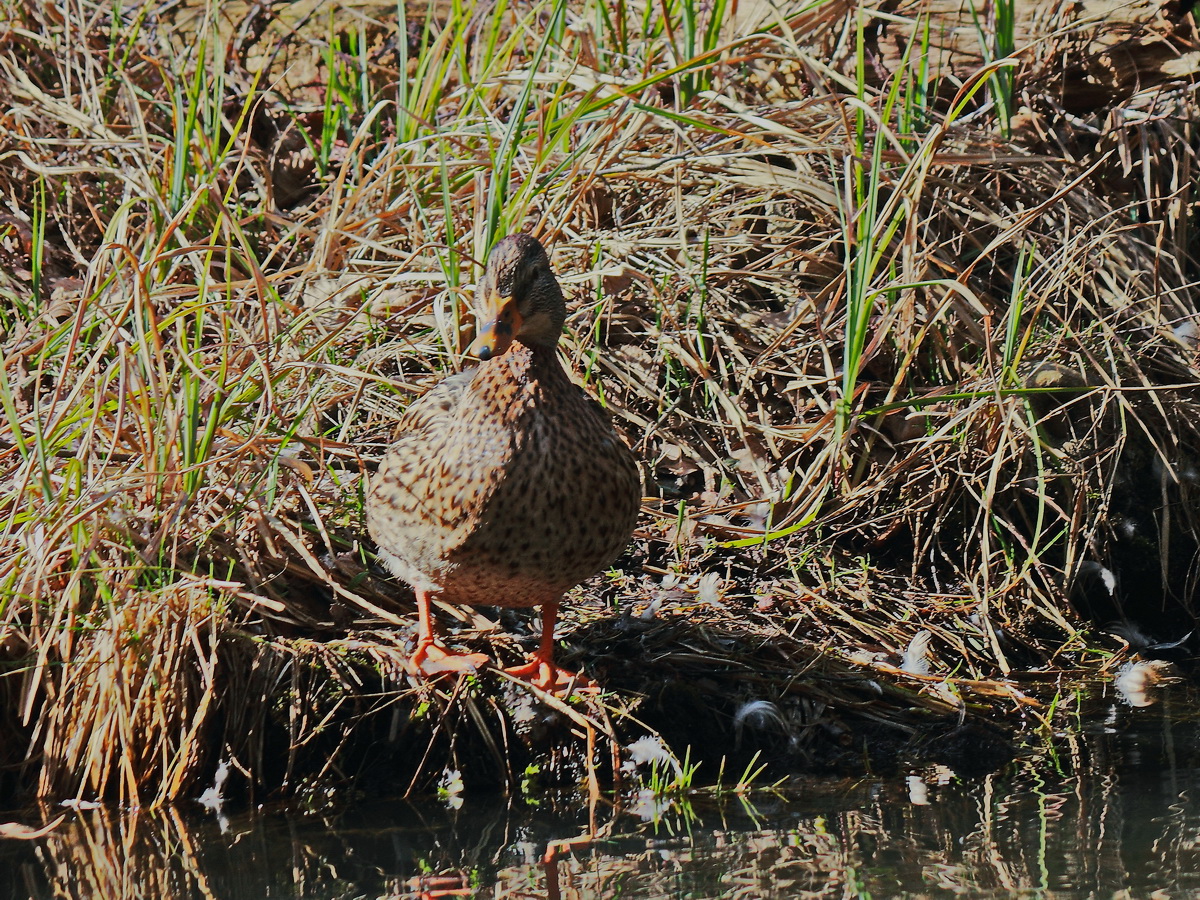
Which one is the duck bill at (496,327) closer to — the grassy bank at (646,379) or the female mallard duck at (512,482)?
the female mallard duck at (512,482)

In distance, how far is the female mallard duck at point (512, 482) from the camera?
Result: 10.5ft

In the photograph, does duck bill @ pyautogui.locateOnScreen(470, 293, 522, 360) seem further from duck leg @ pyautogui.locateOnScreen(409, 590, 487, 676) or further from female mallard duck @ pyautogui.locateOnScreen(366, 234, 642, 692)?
duck leg @ pyautogui.locateOnScreen(409, 590, 487, 676)

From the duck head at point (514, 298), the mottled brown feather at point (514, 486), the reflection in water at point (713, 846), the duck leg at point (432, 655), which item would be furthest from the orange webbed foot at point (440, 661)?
the duck head at point (514, 298)

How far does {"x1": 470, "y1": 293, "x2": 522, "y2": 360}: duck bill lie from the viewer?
321cm

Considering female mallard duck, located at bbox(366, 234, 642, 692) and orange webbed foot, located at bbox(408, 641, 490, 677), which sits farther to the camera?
orange webbed foot, located at bbox(408, 641, 490, 677)

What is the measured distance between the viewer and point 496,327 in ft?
10.7

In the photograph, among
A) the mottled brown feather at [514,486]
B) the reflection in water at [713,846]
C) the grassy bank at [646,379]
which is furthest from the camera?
the grassy bank at [646,379]

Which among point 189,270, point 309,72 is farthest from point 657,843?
point 309,72

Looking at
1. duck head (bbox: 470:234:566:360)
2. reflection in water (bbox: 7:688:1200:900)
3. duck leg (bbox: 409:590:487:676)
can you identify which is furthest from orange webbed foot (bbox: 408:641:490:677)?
duck head (bbox: 470:234:566:360)

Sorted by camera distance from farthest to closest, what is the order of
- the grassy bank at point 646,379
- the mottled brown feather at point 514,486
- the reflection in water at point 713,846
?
the grassy bank at point 646,379 → the mottled brown feather at point 514,486 → the reflection in water at point 713,846

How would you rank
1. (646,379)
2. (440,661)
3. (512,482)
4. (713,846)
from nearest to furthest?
1. (713,846)
2. (512,482)
3. (440,661)
4. (646,379)

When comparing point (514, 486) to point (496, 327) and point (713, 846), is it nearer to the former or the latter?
point (496, 327)

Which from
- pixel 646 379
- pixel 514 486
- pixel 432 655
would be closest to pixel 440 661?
pixel 432 655

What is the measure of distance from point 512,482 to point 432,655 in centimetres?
50
